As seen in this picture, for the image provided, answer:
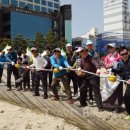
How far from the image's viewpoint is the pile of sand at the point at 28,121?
790cm

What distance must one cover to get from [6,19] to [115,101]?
76.1 meters

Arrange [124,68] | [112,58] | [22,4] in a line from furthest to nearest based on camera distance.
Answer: [22,4] < [112,58] < [124,68]

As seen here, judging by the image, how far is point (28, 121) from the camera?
27.5 feet

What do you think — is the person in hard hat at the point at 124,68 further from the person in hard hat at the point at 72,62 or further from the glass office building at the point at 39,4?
the glass office building at the point at 39,4

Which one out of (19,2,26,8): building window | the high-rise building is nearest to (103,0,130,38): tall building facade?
the high-rise building

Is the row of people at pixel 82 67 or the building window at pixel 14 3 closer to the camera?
the row of people at pixel 82 67

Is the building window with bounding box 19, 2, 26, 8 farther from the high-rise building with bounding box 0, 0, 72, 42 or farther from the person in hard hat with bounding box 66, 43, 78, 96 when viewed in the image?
the person in hard hat with bounding box 66, 43, 78, 96

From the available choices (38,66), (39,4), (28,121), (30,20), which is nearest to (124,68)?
(28,121)

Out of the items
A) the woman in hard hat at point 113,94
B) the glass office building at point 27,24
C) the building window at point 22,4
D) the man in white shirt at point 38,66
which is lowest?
the woman in hard hat at point 113,94

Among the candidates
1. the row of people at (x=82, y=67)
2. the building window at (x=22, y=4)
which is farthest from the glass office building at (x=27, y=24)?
the row of people at (x=82, y=67)

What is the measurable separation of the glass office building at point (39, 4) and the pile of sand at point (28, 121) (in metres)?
80.9

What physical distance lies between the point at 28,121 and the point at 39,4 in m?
93.1

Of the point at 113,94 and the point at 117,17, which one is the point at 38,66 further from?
the point at 117,17

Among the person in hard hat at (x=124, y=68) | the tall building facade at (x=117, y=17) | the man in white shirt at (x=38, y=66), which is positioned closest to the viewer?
the person in hard hat at (x=124, y=68)
